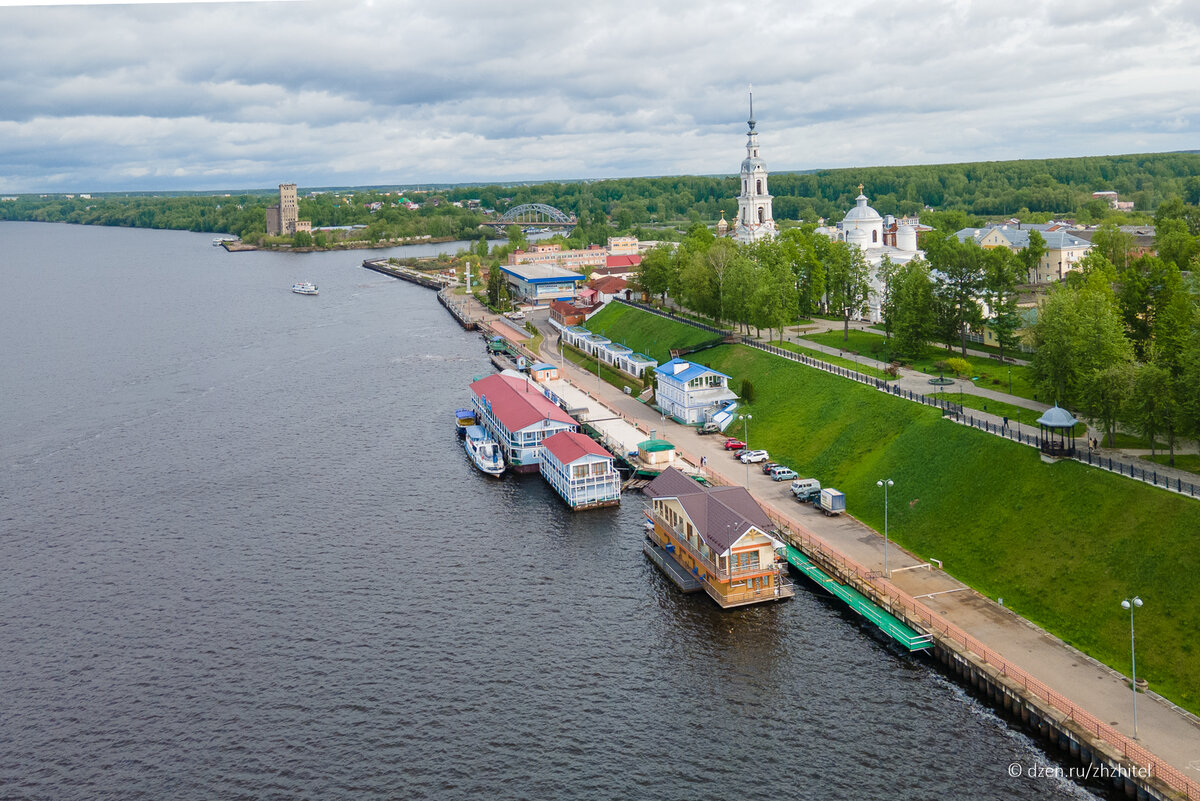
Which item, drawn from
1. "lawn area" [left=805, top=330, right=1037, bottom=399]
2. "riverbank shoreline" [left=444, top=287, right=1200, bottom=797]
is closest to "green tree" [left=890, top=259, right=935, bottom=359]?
"lawn area" [left=805, top=330, right=1037, bottom=399]

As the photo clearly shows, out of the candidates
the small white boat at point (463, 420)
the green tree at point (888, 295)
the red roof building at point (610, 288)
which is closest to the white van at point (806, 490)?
the green tree at point (888, 295)

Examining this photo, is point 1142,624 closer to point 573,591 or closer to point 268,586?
point 573,591

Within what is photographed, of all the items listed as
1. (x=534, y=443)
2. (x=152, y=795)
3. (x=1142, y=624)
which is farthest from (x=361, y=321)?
(x=1142, y=624)

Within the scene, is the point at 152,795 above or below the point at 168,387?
below

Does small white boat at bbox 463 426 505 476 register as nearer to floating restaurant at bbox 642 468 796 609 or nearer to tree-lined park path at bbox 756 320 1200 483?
floating restaurant at bbox 642 468 796 609

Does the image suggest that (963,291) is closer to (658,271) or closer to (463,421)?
(463,421)

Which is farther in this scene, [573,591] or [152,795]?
[573,591]

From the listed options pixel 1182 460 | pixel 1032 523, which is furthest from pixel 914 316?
pixel 1032 523

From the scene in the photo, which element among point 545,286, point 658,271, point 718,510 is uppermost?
point 658,271
